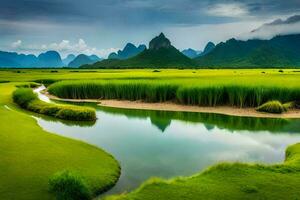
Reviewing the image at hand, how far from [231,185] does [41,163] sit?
6197 mm

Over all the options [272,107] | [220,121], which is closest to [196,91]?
[220,121]

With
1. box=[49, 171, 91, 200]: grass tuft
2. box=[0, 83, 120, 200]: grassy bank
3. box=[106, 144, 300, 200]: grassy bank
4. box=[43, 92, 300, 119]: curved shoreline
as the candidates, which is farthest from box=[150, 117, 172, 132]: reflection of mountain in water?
box=[49, 171, 91, 200]: grass tuft

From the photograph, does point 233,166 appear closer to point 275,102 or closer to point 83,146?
point 83,146

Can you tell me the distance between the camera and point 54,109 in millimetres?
25875

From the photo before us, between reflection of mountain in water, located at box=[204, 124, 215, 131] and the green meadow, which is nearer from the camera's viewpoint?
the green meadow

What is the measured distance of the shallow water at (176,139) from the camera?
1363cm

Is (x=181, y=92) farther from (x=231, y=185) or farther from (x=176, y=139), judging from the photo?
(x=231, y=185)

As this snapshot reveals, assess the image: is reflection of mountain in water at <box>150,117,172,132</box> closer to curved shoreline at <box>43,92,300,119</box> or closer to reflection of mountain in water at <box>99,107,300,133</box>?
reflection of mountain in water at <box>99,107,300,133</box>

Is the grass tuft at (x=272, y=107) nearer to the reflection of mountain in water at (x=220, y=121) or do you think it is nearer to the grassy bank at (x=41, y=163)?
the reflection of mountain in water at (x=220, y=121)

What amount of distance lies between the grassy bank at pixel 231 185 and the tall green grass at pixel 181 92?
60.8 ft

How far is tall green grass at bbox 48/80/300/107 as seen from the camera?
28984mm

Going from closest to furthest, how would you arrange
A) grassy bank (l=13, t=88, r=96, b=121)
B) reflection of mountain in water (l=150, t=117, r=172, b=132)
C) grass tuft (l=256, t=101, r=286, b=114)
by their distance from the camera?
reflection of mountain in water (l=150, t=117, r=172, b=132) → grassy bank (l=13, t=88, r=96, b=121) → grass tuft (l=256, t=101, r=286, b=114)

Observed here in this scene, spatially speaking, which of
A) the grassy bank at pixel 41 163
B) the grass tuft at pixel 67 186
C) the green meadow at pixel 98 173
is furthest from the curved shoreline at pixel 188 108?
the grass tuft at pixel 67 186

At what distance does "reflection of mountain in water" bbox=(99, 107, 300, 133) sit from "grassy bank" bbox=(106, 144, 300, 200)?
36.2 feet
